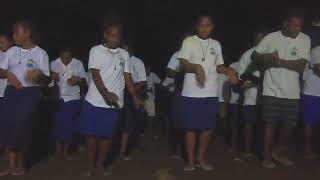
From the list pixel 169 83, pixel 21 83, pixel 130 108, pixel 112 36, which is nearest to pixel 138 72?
pixel 130 108

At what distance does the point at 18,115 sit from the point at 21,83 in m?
0.35

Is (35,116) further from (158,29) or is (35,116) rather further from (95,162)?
(158,29)

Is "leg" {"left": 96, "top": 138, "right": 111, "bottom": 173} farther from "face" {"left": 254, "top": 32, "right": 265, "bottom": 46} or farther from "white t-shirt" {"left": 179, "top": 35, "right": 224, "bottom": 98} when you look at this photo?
"face" {"left": 254, "top": 32, "right": 265, "bottom": 46}

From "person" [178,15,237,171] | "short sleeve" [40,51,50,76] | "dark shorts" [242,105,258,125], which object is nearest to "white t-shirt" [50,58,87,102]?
"short sleeve" [40,51,50,76]

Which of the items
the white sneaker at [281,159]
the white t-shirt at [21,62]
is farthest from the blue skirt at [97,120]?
the white sneaker at [281,159]

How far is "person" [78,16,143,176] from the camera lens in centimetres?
848

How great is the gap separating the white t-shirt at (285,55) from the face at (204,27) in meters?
0.67

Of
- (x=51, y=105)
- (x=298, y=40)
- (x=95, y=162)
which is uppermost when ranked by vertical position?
(x=298, y=40)

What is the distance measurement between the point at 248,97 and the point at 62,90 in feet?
7.74

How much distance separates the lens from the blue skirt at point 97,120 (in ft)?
28.1

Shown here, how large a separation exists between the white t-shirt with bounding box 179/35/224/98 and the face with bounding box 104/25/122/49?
784 millimetres

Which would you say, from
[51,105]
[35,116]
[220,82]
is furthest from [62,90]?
[220,82]

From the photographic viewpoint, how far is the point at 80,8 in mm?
13633

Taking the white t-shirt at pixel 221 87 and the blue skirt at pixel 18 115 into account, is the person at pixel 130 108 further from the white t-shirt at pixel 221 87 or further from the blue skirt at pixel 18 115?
the blue skirt at pixel 18 115
